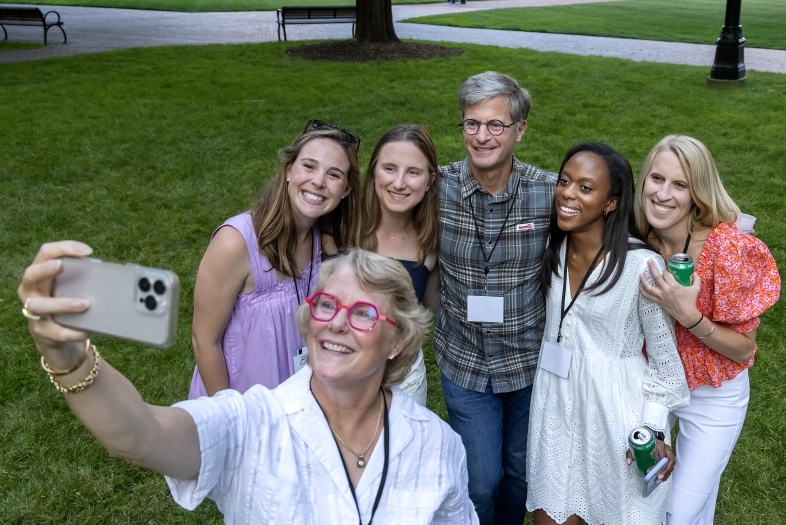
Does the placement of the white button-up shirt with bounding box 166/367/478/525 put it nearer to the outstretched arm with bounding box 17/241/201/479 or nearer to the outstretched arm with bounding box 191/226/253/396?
the outstretched arm with bounding box 17/241/201/479

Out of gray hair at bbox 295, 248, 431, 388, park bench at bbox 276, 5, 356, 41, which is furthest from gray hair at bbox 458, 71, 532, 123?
park bench at bbox 276, 5, 356, 41

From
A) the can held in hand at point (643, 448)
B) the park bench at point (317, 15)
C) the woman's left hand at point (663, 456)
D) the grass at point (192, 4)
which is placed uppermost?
the grass at point (192, 4)

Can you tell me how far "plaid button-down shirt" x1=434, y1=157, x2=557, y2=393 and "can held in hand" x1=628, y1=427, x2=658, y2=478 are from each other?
2.07 ft

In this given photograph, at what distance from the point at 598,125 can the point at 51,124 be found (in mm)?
7974

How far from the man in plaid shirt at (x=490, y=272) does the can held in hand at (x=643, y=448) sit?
631 millimetres

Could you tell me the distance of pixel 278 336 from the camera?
3.06 metres

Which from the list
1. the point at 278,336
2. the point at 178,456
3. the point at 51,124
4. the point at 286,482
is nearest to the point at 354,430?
the point at 286,482

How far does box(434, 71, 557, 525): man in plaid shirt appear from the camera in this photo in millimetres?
3234

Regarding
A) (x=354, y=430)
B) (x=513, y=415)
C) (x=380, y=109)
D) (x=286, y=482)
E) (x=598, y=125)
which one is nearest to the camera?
(x=286, y=482)

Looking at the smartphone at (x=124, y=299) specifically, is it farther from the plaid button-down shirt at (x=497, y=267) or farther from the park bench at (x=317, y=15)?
the park bench at (x=317, y=15)

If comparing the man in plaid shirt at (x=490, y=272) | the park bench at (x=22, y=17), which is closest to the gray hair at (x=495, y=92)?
the man in plaid shirt at (x=490, y=272)

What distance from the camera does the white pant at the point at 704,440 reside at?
3145 millimetres

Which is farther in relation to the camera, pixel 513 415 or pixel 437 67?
Result: pixel 437 67

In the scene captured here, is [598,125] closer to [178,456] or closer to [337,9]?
[178,456]
